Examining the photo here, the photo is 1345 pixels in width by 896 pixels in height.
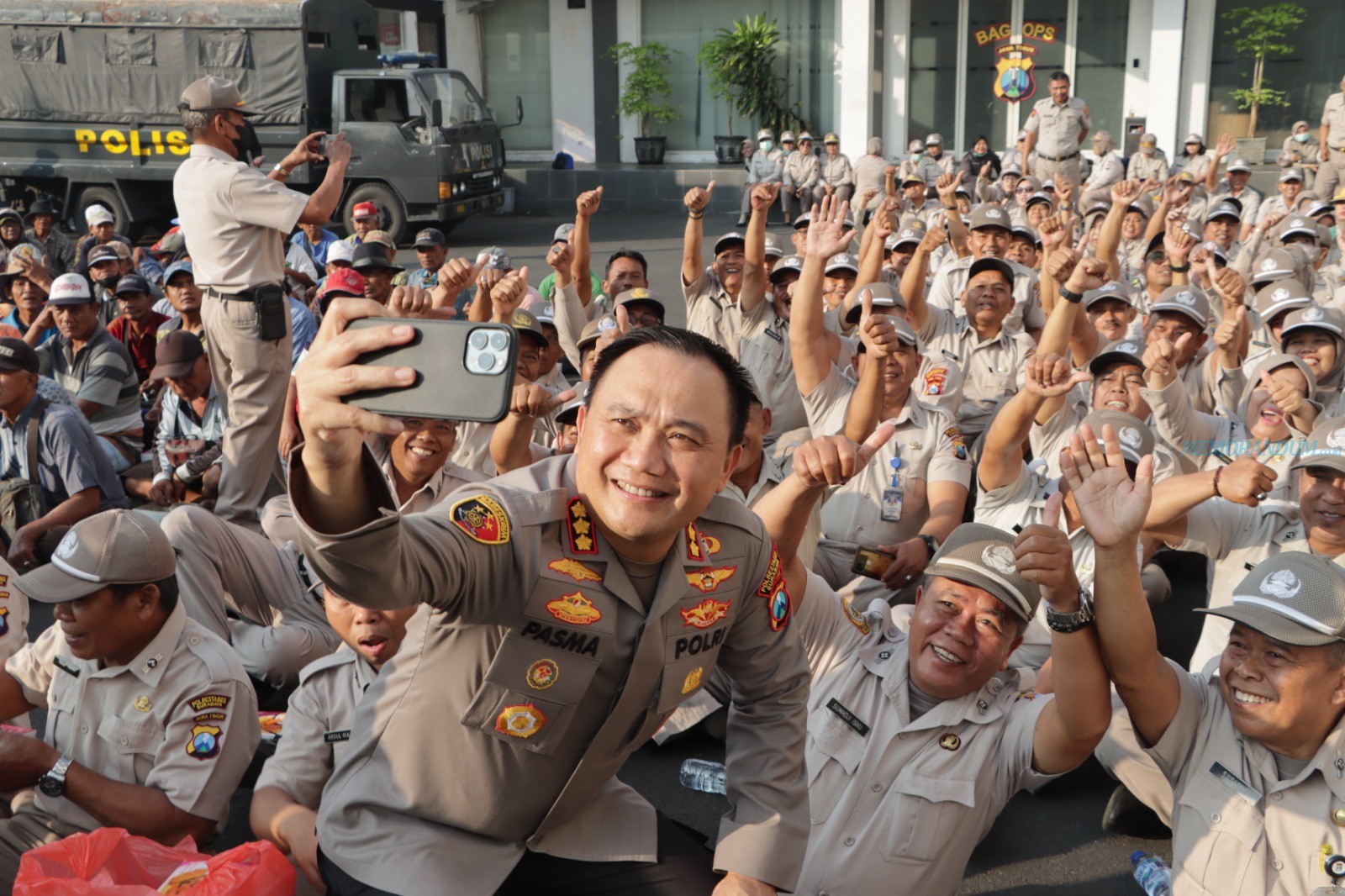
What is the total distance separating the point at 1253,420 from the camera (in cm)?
518

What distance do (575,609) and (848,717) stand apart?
4.77ft

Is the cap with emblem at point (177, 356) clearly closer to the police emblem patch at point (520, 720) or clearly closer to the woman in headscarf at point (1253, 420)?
the woman in headscarf at point (1253, 420)

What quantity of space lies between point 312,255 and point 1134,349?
882 cm

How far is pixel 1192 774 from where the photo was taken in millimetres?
2867

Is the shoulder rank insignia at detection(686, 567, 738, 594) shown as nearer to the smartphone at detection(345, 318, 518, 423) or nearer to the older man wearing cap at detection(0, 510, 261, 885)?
the smartphone at detection(345, 318, 518, 423)

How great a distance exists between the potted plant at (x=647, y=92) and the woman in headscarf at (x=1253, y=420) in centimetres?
2012

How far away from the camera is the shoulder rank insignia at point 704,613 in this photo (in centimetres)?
210

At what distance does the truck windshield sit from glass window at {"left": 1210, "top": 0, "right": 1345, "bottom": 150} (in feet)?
43.6

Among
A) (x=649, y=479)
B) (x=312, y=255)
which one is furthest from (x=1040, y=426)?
(x=312, y=255)

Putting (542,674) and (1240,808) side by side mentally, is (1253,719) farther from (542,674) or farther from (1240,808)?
(542,674)

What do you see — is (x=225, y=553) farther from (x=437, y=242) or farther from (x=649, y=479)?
(x=437, y=242)

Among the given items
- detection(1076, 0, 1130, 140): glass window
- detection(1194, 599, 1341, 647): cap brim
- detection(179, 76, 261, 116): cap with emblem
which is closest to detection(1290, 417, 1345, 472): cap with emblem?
detection(1194, 599, 1341, 647): cap brim

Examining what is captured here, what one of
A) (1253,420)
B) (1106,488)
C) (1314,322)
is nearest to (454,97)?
(1314,322)

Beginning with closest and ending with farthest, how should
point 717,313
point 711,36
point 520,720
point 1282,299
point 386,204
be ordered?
1. point 520,720
2. point 1282,299
3. point 717,313
4. point 386,204
5. point 711,36
